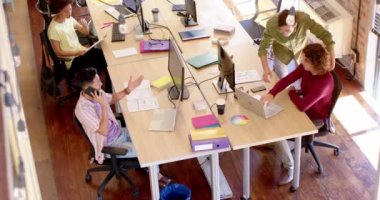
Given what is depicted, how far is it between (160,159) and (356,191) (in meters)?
1.74

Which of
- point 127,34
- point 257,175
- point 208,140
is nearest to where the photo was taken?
point 208,140

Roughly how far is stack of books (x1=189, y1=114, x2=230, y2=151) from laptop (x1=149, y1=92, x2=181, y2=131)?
16 cm

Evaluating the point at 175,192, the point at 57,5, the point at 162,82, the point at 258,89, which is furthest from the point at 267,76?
the point at 57,5

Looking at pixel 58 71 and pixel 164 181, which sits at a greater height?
pixel 58 71

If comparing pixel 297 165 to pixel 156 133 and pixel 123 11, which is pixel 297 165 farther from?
pixel 123 11

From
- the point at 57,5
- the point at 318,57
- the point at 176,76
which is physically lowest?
the point at 176,76

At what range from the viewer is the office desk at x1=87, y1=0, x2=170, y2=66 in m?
5.56

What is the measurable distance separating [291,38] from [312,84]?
1.75 feet

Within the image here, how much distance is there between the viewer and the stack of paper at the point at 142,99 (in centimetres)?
488

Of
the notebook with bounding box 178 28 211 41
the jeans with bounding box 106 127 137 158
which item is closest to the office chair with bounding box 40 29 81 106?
the jeans with bounding box 106 127 137 158

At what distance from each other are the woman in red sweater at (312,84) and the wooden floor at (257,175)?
0.64 m

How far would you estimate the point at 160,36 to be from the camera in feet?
19.2

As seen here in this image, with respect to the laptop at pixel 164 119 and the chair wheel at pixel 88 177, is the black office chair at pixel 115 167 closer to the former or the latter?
the chair wheel at pixel 88 177

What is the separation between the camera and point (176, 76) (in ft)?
16.0
